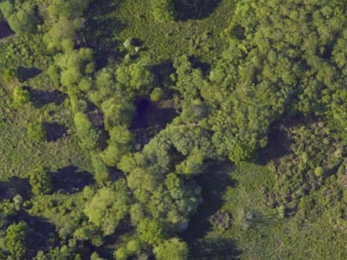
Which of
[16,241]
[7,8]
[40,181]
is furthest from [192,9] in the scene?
[16,241]

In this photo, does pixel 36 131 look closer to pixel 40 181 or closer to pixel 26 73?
pixel 40 181

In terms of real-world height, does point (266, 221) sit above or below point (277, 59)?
below

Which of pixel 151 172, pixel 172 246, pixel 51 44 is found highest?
pixel 51 44

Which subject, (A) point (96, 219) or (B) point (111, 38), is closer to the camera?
(A) point (96, 219)

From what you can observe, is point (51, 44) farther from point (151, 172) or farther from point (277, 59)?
point (277, 59)

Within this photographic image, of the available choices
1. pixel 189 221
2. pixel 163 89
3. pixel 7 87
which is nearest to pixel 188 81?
pixel 163 89

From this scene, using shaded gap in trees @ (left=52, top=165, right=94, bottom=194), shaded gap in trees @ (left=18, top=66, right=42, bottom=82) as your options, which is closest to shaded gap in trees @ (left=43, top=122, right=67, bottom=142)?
shaded gap in trees @ (left=52, top=165, right=94, bottom=194)

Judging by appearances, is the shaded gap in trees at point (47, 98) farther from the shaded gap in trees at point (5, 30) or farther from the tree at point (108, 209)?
the tree at point (108, 209)
